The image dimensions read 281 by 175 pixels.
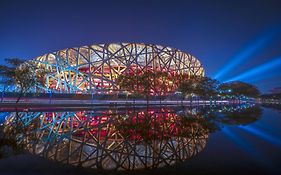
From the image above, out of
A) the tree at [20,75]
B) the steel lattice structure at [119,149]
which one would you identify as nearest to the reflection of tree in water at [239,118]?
the steel lattice structure at [119,149]

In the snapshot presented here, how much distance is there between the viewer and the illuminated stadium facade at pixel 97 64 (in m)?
58.6

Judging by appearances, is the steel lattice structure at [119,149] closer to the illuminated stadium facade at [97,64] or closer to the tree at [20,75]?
the tree at [20,75]

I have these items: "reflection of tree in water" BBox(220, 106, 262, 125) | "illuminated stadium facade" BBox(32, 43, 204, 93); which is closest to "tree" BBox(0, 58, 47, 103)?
"illuminated stadium facade" BBox(32, 43, 204, 93)

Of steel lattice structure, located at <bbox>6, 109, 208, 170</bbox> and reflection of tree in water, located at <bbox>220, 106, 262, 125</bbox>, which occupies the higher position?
reflection of tree in water, located at <bbox>220, 106, 262, 125</bbox>

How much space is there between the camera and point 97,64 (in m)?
60.1

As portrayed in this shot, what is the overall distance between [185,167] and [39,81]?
120 feet

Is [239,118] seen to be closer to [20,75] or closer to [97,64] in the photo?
[20,75]

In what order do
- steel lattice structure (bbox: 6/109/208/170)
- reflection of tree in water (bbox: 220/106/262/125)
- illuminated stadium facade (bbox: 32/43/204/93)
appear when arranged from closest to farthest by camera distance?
steel lattice structure (bbox: 6/109/208/170), reflection of tree in water (bbox: 220/106/262/125), illuminated stadium facade (bbox: 32/43/204/93)

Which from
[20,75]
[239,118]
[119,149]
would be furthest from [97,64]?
[119,149]

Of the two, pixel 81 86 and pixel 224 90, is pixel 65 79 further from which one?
pixel 224 90

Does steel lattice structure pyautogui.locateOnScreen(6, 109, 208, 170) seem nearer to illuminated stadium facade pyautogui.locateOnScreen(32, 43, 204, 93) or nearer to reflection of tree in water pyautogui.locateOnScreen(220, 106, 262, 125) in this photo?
reflection of tree in water pyautogui.locateOnScreen(220, 106, 262, 125)

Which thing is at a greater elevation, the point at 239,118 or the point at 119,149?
the point at 239,118

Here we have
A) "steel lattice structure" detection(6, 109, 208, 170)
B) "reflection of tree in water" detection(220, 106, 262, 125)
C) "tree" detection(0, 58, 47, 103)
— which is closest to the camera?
"steel lattice structure" detection(6, 109, 208, 170)

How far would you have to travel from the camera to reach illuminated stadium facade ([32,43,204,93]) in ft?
192
